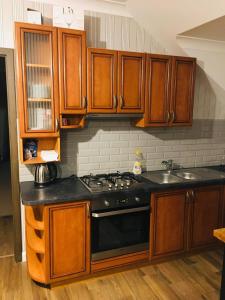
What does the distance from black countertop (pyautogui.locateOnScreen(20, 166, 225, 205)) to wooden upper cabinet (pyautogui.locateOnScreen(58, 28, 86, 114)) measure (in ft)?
2.31

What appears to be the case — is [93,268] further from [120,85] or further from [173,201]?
[120,85]

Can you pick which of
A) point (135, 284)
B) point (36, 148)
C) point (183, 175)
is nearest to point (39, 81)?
point (36, 148)

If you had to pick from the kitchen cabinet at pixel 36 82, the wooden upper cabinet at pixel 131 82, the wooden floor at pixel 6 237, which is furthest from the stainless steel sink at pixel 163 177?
the wooden floor at pixel 6 237

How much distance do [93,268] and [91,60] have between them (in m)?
1.91

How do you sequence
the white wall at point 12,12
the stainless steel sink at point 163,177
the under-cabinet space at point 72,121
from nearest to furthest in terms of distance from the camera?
1. the white wall at point 12,12
2. the under-cabinet space at point 72,121
3. the stainless steel sink at point 163,177

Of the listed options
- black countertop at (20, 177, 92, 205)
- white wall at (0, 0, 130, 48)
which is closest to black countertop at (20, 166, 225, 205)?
black countertop at (20, 177, 92, 205)

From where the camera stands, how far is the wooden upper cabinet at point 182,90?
105 inches

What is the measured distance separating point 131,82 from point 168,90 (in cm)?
42

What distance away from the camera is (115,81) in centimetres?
Result: 246

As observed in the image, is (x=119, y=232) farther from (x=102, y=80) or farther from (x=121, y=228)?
(x=102, y=80)

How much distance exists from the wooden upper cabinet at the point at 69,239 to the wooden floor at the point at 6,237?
88 centimetres

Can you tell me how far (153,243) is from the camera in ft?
8.47

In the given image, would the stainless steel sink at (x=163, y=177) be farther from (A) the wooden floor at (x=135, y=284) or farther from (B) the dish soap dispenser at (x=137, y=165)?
(A) the wooden floor at (x=135, y=284)

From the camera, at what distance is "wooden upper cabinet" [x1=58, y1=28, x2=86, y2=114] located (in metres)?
2.23
